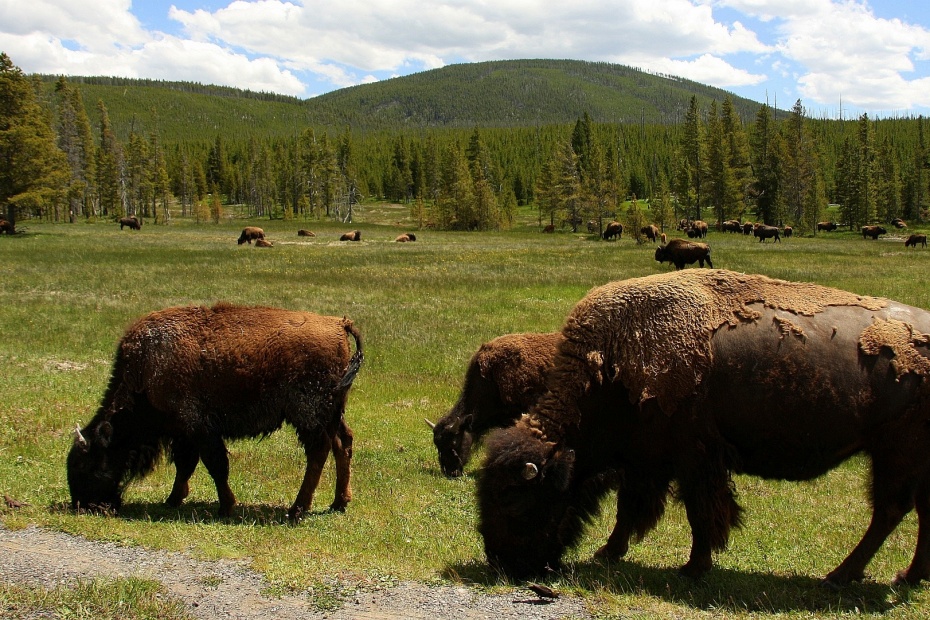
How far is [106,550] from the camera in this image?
5.98m

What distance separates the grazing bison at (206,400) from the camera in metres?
7.80

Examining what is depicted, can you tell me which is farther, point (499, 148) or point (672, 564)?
point (499, 148)

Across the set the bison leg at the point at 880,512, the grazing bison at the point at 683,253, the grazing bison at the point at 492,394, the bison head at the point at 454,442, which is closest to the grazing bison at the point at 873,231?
the grazing bison at the point at 683,253

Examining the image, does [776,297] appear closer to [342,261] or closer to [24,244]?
[342,261]

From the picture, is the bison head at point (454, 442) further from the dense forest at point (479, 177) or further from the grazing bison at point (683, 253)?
the dense forest at point (479, 177)

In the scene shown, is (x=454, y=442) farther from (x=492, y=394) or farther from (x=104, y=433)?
(x=104, y=433)

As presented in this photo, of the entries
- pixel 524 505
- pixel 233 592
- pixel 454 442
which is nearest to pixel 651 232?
pixel 454 442

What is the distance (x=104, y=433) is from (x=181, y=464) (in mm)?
929

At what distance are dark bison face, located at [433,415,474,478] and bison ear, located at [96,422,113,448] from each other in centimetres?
438

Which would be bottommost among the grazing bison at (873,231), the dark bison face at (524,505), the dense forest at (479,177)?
the dark bison face at (524,505)

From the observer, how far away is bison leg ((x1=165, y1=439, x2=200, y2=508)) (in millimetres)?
8109

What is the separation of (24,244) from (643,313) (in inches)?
2026

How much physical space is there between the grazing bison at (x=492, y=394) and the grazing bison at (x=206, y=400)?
2467mm

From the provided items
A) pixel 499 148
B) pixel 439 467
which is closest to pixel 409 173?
pixel 499 148
